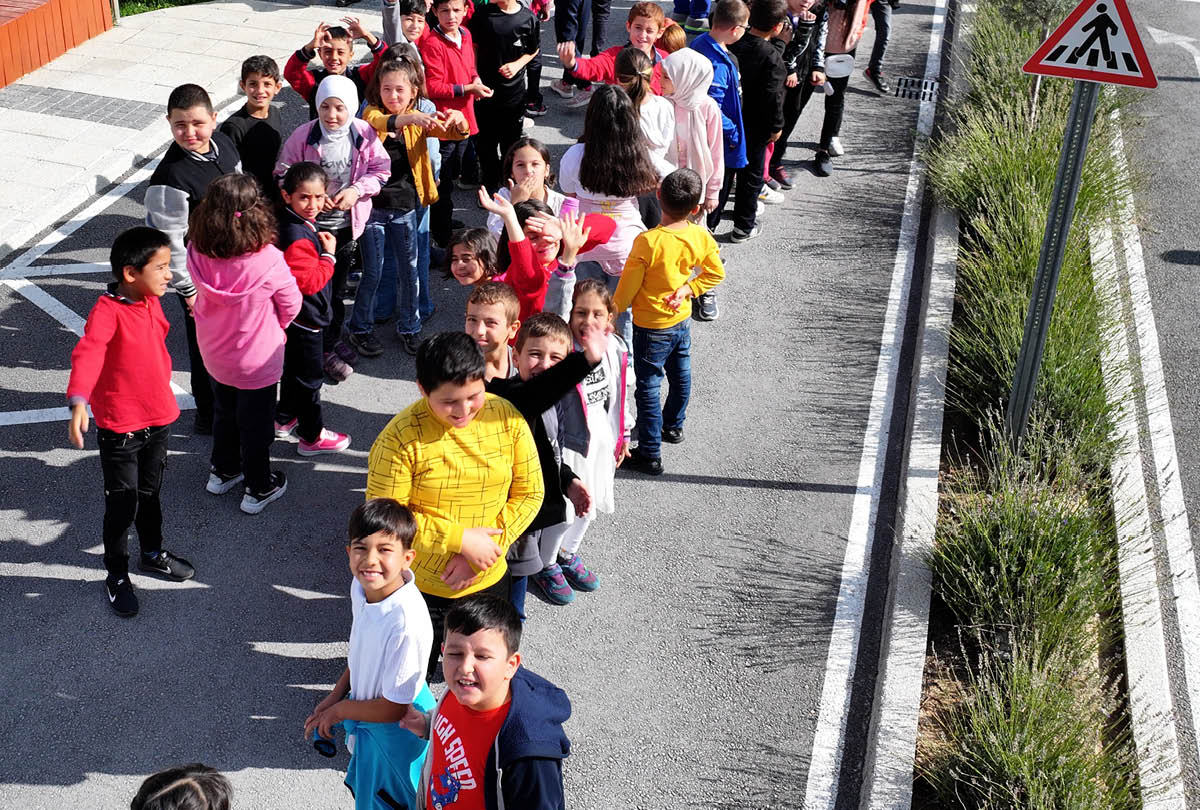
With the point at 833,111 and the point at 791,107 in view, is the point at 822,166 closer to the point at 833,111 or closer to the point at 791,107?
the point at 833,111

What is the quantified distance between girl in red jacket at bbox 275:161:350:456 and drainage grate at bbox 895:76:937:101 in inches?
309

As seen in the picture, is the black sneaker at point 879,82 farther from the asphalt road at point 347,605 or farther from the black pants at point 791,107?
the asphalt road at point 347,605

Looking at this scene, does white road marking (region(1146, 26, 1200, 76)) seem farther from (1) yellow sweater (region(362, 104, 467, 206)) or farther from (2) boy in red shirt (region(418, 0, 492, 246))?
(1) yellow sweater (region(362, 104, 467, 206))

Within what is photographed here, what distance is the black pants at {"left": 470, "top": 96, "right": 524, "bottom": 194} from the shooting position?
911 centimetres

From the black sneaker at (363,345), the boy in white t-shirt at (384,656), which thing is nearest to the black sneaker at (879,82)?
the black sneaker at (363,345)

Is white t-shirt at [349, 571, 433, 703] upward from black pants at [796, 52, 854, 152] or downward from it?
downward

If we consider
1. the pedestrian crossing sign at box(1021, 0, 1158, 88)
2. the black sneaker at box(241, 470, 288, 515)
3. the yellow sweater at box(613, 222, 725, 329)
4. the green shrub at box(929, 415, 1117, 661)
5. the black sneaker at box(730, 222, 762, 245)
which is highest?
the pedestrian crossing sign at box(1021, 0, 1158, 88)

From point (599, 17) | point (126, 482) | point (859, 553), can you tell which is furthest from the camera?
point (599, 17)

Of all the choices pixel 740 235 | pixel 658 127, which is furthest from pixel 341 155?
pixel 740 235

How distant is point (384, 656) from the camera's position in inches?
161

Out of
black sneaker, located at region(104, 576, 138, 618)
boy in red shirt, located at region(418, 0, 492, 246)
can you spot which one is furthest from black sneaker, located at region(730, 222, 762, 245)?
black sneaker, located at region(104, 576, 138, 618)

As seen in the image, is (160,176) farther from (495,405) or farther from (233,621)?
(495,405)

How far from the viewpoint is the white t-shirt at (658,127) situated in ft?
24.5

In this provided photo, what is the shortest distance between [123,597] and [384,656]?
6.63 feet
